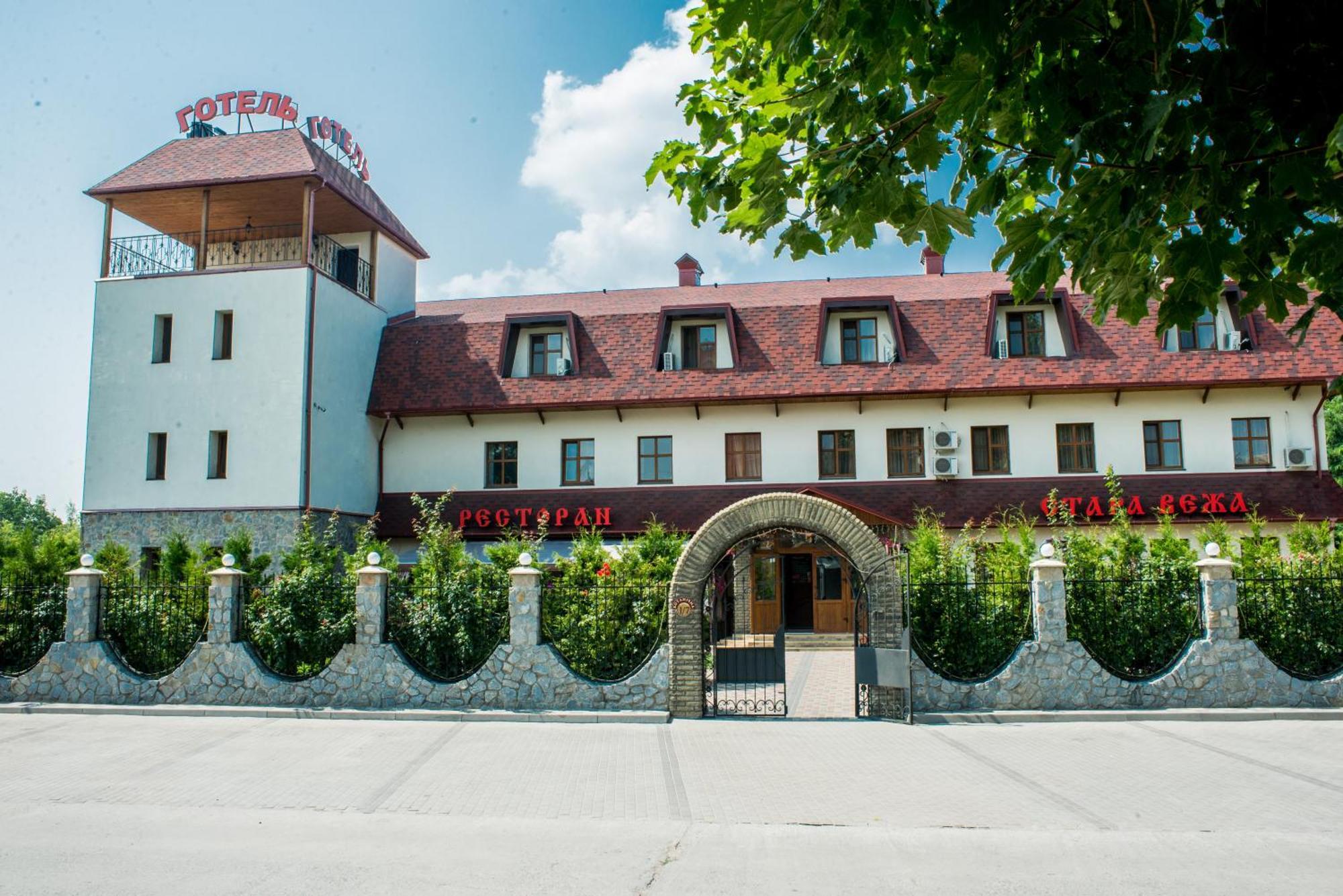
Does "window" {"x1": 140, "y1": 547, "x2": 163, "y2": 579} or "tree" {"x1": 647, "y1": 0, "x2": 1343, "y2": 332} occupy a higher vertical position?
"tree" {"x1": 647, "y1": 0, "x2": 1343, "y2": 332}

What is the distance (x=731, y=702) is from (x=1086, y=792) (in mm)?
6569

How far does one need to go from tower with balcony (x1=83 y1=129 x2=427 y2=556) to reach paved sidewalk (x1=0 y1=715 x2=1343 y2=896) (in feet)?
38.3

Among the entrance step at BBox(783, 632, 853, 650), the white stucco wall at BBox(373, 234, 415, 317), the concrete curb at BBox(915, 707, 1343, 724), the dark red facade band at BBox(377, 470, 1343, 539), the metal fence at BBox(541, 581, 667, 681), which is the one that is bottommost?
the entrance step at BBox(783, 632, 853, 650)

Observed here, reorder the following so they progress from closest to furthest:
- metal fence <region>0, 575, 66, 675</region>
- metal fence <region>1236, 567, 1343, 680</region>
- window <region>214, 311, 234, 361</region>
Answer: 1. metal fence <region>1236, 567, 1343, 680</region>
2. metal fence <region>0, 575, 66, 675</region>
3. window <region>214, 311, 234, 361</region>

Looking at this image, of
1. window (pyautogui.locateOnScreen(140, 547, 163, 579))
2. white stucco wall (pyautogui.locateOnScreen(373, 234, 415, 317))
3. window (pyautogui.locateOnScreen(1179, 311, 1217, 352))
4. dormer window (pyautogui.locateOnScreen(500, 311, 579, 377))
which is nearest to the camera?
window (pyautogui.locateOnScreen(140, 547, 163, 579))

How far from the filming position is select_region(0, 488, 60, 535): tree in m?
86.4

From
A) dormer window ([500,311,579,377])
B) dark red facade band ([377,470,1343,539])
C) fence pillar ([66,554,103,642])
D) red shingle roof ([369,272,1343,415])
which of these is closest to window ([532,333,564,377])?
dormer window ([500,311,579,377])

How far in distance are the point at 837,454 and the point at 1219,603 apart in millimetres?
12808

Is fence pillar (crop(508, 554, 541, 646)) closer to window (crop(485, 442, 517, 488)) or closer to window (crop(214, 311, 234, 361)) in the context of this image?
window (crop(485, 442, 517, 488))

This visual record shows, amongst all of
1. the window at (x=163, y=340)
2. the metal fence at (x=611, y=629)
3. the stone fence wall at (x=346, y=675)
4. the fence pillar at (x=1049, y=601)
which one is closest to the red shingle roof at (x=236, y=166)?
the window at (x=163, y=340)

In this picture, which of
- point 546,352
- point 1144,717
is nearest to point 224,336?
point 546,352

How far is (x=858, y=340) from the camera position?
85.9 feet

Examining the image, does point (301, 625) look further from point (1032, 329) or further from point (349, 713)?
point (1032, 329)

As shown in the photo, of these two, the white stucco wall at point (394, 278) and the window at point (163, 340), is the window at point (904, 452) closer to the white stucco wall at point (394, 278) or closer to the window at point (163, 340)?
the white stucco wall at point (394, 278)
